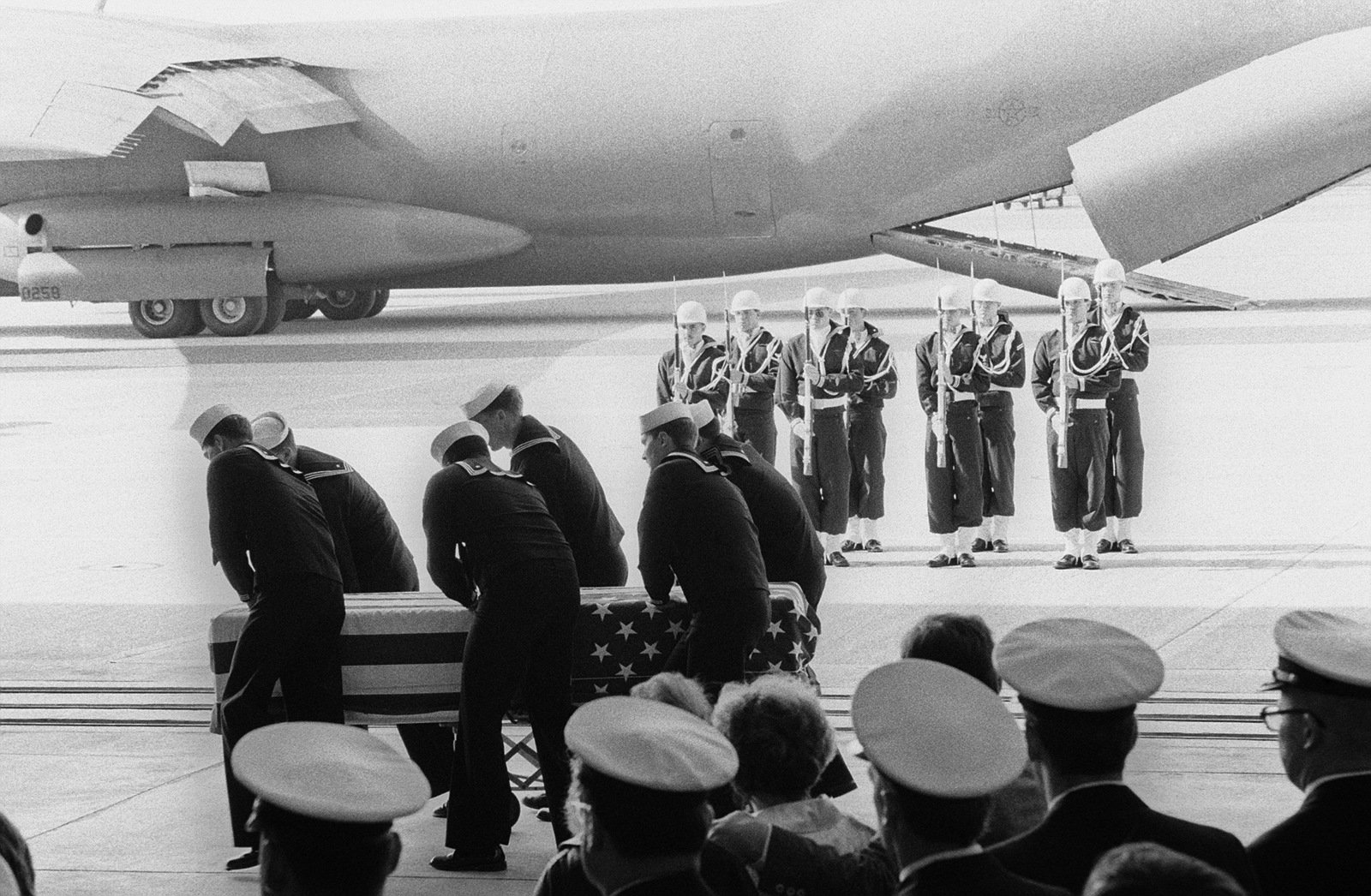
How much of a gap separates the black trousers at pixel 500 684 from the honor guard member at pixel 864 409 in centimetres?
659

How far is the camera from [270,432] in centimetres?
773

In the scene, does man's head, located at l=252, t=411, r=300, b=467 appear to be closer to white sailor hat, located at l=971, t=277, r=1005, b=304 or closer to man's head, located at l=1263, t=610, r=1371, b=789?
man's head, located at l=1263, t=610, r=1371, b=789

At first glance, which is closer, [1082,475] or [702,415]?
[702,415]

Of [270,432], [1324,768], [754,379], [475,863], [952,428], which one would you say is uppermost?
[270,432]

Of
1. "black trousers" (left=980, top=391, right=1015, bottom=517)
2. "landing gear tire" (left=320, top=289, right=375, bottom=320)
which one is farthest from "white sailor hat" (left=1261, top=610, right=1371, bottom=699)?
"landing gear tire" (left=320, top=289, right=375, bottom=320)

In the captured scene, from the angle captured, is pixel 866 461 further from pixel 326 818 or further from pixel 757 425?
pixel 326 818

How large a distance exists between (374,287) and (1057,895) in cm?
2249

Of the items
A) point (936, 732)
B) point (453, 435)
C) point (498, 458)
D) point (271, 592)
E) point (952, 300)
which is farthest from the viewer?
point (498, 458)

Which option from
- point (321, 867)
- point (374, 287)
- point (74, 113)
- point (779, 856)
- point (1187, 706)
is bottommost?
point (1187, 706)

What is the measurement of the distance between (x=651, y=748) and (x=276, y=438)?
15.1 feet

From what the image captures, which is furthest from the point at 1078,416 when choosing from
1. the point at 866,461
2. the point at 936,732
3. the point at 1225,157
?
the point at 936,732

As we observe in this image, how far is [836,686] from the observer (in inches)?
367

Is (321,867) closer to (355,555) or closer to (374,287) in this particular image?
(355,555)

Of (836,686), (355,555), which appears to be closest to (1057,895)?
(355,555)
